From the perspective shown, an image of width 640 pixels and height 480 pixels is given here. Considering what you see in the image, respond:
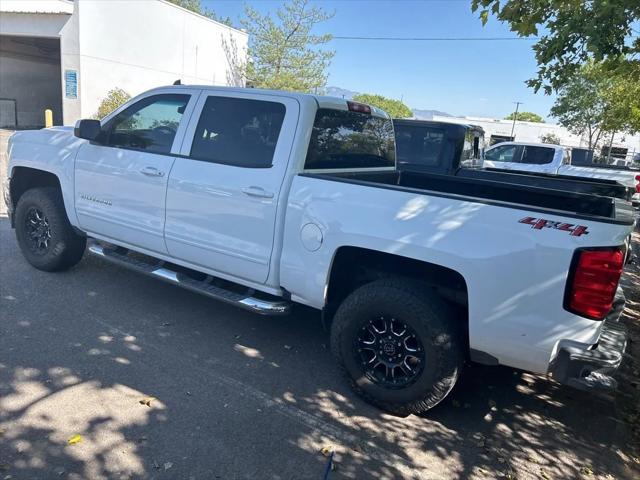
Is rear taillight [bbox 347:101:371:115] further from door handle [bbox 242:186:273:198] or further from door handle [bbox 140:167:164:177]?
door handle [bbox 140:167:164:177]

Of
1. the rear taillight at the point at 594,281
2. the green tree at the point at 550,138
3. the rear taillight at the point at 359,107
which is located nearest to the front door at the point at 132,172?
the rear taillight at the point at 359,107

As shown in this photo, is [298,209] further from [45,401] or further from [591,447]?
[591,447]

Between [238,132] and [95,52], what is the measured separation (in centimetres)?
1929

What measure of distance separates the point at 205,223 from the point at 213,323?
1.04m

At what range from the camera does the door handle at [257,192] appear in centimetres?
380

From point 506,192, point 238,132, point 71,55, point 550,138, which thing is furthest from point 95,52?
point 550,138

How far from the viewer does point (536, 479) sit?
3.01 metres

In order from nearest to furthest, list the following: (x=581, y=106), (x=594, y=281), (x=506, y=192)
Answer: (x=594, y=281) → (x=506, y=192) → (x=581, y=106)

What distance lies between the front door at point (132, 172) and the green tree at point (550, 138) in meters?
53.5

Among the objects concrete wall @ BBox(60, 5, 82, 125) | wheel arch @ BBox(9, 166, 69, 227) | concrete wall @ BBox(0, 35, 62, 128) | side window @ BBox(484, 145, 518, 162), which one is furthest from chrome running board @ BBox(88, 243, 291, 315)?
concrete wall @ BBox(0, 35, 62, 128)

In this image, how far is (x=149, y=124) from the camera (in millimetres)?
4742

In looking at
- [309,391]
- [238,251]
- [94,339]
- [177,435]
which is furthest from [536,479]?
[94,339]

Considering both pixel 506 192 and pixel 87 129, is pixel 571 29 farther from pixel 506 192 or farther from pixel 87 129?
pixel 87 129

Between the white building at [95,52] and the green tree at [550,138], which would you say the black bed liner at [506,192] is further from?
the green tree at [550,138]
